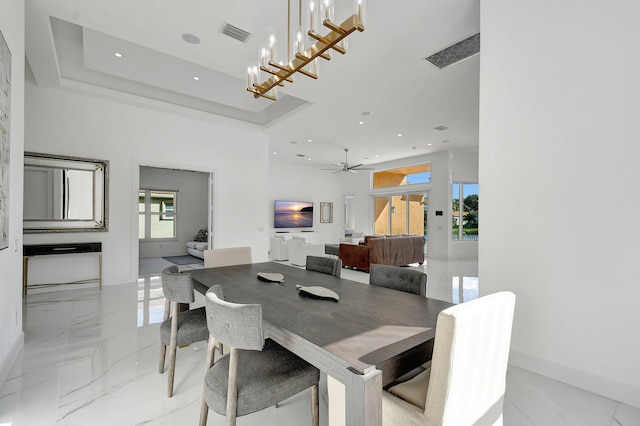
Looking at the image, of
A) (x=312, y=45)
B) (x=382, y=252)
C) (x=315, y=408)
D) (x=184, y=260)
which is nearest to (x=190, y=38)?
(x=312, y=45)

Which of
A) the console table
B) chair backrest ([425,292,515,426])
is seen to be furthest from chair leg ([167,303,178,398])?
the console table

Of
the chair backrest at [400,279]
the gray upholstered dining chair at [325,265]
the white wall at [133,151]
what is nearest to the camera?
the chair backrest at [400,279]

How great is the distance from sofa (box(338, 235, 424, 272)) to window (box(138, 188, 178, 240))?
581 centimetres

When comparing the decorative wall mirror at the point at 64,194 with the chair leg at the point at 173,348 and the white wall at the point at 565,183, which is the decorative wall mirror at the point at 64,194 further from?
the white wall at the point at 565,183

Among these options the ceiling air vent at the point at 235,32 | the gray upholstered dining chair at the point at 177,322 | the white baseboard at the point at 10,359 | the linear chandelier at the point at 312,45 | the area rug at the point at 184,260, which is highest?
the ceiling air vent at the point at 235,32

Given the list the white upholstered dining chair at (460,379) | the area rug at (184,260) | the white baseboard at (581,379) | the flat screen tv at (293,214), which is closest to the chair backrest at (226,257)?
the white upholstered dining chair at (460,379)

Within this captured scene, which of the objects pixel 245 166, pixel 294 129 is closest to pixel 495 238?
pixel 294 129

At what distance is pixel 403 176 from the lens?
10.1 metres

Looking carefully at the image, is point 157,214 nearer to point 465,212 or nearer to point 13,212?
point 13,212

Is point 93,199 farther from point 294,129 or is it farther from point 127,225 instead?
point 294,129

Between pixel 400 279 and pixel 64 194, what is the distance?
5.37 m

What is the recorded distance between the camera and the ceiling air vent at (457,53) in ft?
10.2

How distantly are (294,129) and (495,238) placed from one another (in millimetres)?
4898

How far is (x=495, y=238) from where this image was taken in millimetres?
2367
